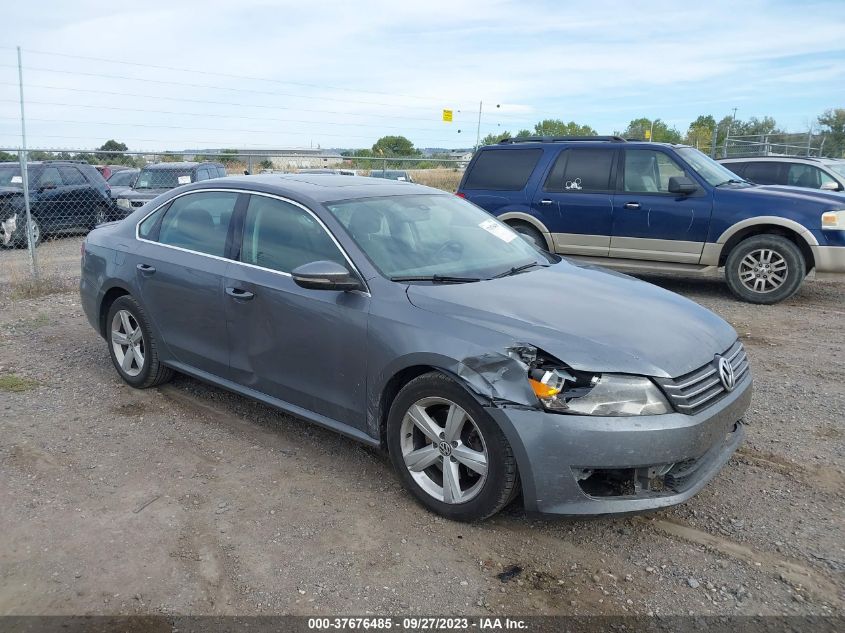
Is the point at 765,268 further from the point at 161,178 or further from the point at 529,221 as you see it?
the point at 161,178

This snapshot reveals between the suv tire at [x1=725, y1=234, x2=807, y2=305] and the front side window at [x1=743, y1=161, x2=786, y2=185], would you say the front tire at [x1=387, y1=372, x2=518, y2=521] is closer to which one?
the suv tire at [x1=725, y1=234, x2=807, y2=305]

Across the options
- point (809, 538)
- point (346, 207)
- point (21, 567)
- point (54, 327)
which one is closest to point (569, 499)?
point (809, 538)

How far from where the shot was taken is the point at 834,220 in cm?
822

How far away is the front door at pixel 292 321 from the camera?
3852 millimetres

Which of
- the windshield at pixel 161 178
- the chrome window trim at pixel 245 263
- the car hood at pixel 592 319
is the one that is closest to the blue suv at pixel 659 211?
the car hood at pixel 592 319

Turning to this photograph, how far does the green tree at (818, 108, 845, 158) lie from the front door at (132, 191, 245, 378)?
118ft

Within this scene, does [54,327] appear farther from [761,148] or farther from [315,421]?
[761,148]

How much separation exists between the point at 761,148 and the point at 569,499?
30.6 meters

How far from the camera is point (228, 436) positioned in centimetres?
461

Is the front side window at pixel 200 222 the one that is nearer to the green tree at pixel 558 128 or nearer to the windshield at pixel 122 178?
the windshield at pixel 122 178

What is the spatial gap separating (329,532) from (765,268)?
692 centimetres

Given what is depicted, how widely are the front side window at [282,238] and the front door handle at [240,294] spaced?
18 centimetres

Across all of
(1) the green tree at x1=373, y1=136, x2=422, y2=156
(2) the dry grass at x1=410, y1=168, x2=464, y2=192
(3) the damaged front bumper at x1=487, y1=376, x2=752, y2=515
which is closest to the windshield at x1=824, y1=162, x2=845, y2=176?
(3) the damaged front bumper at x1=487, y1=376, x2=752, y2=515

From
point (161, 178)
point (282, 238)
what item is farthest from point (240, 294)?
point (161, 178)
